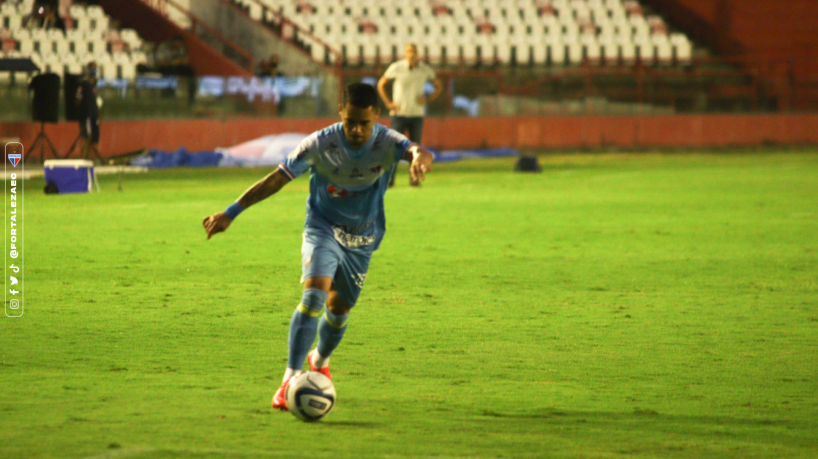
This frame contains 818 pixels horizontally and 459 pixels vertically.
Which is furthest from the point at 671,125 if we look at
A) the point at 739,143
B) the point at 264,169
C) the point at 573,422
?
the point at 573,422

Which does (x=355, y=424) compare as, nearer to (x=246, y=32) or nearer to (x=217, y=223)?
(x=217, y=223)

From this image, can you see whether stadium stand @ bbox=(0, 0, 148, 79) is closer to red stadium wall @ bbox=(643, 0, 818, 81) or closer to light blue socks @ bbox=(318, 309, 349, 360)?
red stadium wall @ bbox=(643, 0, 818, 81)

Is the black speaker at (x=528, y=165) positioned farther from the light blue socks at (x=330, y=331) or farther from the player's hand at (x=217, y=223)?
the player's hand at (x=217, y=223)

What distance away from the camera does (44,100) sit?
21266mm

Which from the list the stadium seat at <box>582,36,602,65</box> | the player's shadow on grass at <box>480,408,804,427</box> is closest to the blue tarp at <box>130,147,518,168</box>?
the stadium seat at <box>582,36,602,65</box>

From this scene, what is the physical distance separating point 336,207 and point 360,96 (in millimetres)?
649

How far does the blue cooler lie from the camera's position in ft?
57.9

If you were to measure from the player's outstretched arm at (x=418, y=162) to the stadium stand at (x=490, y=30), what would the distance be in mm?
25067

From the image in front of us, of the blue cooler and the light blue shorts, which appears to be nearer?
the light blue shorts

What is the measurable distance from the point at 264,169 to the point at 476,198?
7622mm

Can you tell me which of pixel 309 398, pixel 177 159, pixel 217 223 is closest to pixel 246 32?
pixel 177 159

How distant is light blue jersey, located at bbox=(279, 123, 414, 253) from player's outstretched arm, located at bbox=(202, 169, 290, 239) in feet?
0.23

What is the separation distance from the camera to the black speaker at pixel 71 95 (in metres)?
22.9

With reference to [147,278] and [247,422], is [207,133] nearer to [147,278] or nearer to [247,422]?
[147,278]
